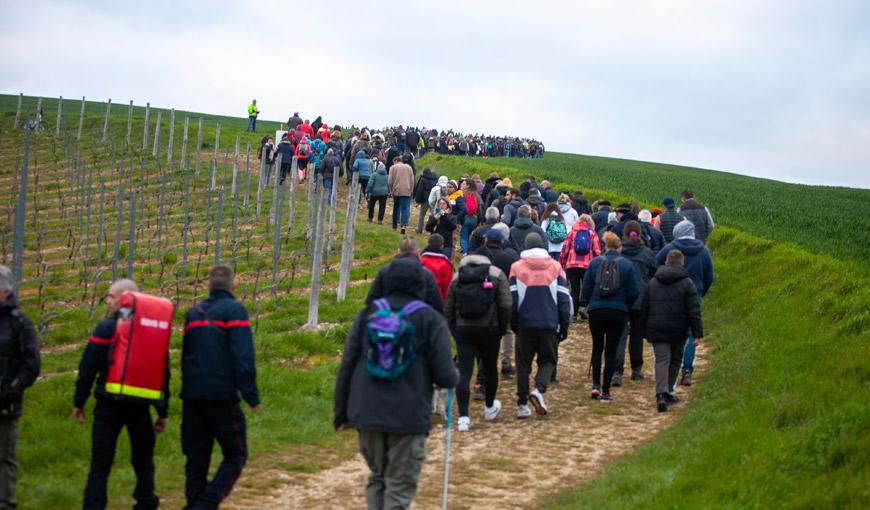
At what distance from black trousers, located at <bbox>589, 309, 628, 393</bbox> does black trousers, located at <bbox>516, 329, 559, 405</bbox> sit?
0.82 metres

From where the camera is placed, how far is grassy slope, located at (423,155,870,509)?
8.64 meters

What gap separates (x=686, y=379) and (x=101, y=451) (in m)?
8.92

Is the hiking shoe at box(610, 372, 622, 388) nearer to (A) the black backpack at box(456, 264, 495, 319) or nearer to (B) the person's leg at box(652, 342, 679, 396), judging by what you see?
(B) the person's leg at box(652, 342, 679, 396)

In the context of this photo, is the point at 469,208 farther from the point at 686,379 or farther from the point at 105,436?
the point at 105,436

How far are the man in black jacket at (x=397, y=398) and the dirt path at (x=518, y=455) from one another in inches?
71.8

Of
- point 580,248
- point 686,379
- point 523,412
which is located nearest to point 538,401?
point 523,412

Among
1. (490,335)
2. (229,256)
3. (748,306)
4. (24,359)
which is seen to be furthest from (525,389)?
(229,256)

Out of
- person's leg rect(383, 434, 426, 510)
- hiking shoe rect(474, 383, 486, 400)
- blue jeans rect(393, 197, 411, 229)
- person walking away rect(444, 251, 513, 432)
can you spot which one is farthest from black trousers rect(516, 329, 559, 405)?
blue jeans rect(393, 197, 411, 229)

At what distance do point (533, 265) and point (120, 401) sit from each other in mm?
5431

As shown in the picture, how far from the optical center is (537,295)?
11.9 metres

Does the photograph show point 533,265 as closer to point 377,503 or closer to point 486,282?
point 486,282

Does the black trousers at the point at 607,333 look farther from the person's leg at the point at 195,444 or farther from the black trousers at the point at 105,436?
the black trousers at the point at 105,436

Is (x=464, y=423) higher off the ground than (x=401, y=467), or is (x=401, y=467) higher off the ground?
(x=401, y=467)

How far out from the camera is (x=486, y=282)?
1112 cm
